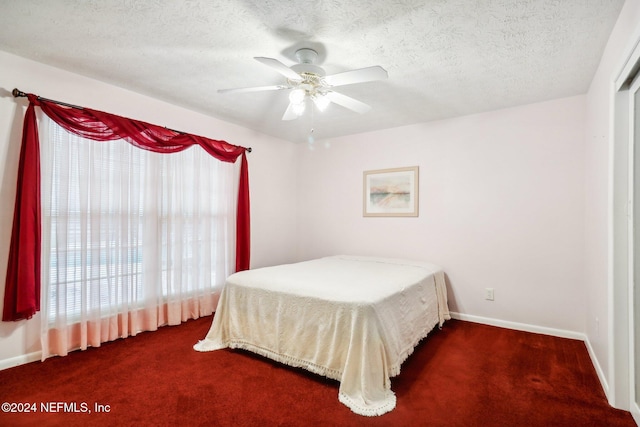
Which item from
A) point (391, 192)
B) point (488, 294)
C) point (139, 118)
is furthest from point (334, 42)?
point (488, 294)

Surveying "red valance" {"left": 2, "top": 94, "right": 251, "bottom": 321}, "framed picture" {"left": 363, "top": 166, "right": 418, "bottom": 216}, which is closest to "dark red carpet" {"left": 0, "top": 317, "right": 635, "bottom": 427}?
"red valance" {"left": 2, "top": 94, "right": 251, "bottom": 321}

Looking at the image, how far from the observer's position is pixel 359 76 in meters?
1.95

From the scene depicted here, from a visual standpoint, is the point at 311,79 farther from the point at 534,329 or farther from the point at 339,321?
the point at 534,329

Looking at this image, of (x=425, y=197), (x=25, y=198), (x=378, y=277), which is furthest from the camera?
(x=425, y=197)

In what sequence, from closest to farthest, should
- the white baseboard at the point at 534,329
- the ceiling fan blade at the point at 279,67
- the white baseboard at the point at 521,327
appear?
the ceiling fan blade at the point at 279,67 < the white baseboard at the point at 534,329 < the white baseboard at the point at 521,327

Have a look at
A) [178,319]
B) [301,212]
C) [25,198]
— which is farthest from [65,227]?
[301,212]

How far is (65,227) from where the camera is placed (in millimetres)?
2373

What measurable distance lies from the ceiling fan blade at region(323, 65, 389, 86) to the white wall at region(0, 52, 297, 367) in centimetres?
195

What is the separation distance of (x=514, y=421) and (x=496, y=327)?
5.40 ft

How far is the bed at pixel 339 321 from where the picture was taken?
1.87 m

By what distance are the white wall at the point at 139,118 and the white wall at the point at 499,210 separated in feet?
3.75

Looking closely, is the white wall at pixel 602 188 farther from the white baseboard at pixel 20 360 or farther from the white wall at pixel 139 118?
the white baseboard at pixel 20 360

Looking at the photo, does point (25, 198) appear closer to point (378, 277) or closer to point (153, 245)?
point (153, 245)

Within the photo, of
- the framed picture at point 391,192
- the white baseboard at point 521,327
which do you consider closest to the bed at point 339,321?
the white baseboard at point 521,327
